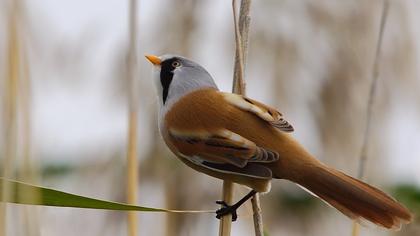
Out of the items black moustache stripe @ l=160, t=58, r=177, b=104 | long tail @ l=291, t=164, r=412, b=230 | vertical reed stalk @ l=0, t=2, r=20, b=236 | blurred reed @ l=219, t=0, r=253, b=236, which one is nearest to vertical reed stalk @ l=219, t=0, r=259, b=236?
blurred reed @ l=219, t=0, r=253, b=236

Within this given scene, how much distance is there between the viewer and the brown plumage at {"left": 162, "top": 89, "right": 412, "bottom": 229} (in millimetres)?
1504

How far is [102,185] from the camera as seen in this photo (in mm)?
2643

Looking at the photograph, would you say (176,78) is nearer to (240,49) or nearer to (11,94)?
(240,49)

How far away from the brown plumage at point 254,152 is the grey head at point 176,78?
0.17ft

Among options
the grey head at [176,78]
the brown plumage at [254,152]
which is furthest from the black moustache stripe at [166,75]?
the brown plumage at [254,152]

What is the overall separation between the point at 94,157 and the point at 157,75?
95cm

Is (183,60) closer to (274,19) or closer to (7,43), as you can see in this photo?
(7,43)

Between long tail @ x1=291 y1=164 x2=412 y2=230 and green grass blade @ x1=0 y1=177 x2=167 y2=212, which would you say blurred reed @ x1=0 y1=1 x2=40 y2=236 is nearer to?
green grass blade @ x1=0 y1=177 x2=167 y2=212

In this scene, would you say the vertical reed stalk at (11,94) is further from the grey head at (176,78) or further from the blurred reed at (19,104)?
the grey head at (176,78)

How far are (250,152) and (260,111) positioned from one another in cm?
11

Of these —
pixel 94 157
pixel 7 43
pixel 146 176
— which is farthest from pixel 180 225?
pixel 7 43

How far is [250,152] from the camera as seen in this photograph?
1542mm

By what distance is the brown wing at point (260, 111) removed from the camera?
1.59 meters

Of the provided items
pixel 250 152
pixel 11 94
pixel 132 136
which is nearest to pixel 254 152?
pixel 250 152
